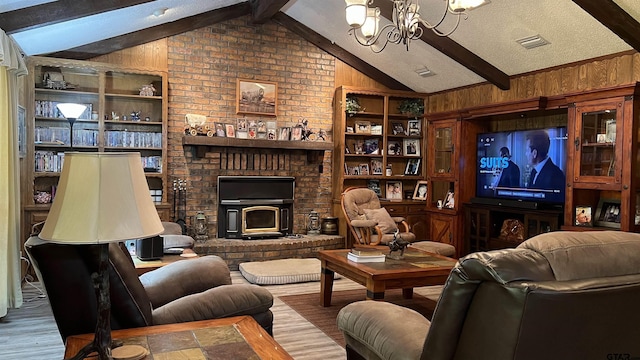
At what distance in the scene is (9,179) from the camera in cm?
398

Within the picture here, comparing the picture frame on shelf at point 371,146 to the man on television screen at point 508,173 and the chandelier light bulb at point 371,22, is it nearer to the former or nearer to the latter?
the man on television screen at point 508,173

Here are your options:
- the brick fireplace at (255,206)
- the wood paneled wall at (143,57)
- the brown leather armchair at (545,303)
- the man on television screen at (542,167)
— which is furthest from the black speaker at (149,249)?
the man on television screen at (542,167)

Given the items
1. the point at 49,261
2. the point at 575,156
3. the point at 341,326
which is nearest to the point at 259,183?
the point at 575,156

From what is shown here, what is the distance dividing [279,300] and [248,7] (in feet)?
13.5

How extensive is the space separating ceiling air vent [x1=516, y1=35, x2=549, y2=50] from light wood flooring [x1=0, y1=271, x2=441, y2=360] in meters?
3.72

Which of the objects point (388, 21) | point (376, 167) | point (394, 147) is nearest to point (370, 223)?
point (376, 167)

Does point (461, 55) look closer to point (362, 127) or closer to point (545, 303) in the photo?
point (362, 127)

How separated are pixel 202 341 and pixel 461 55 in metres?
5.01

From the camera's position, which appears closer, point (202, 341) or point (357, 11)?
point (202, 341)

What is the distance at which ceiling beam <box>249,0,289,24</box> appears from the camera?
573 cm

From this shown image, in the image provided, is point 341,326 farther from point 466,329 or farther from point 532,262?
point 532,262

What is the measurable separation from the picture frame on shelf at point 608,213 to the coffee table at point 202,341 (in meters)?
4.12

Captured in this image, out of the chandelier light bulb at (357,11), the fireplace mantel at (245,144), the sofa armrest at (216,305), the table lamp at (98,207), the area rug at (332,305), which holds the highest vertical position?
the chandelier light bulb at (357,11)

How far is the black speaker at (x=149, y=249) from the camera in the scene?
3.62 meters
